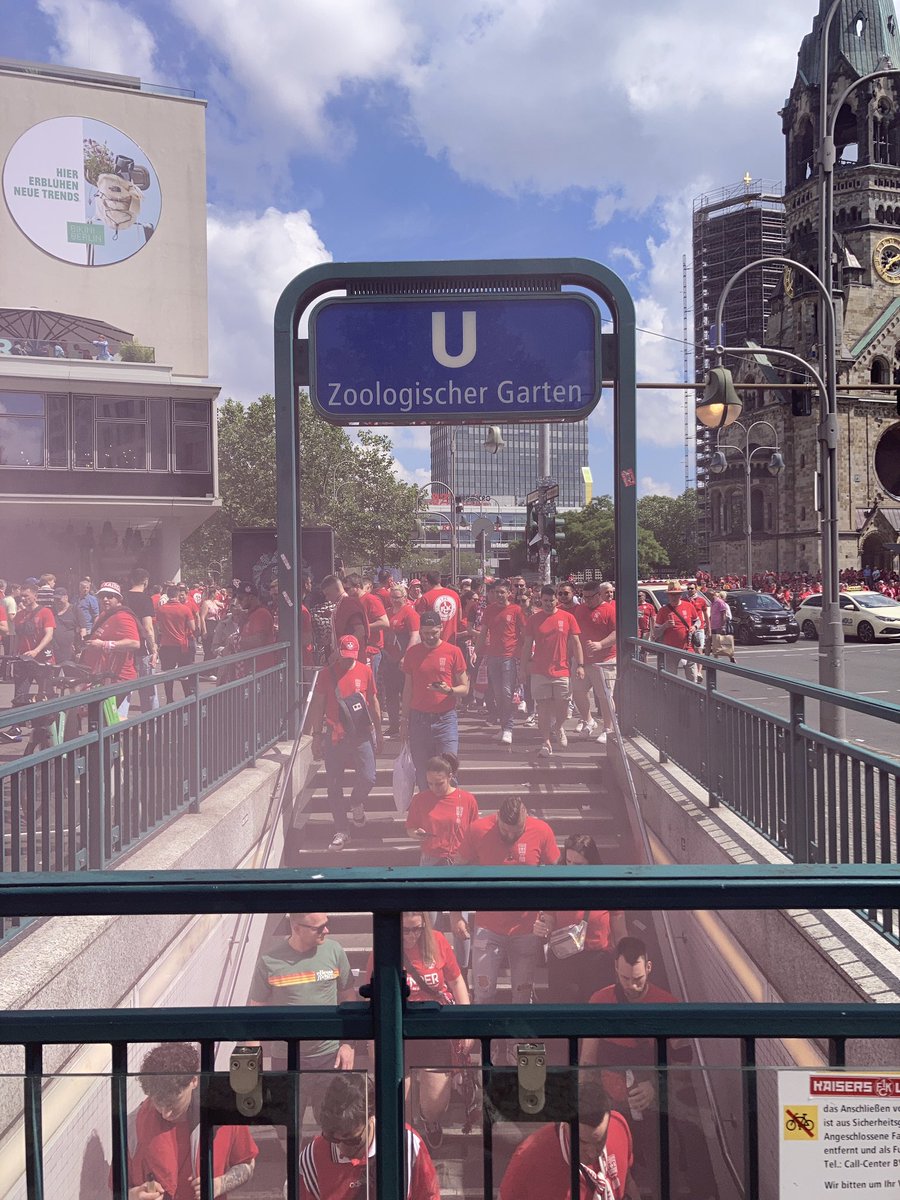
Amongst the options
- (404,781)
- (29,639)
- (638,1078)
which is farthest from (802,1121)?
(29,639)

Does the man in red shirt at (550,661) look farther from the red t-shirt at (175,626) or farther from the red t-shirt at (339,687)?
the red t-shirt at (175,626)

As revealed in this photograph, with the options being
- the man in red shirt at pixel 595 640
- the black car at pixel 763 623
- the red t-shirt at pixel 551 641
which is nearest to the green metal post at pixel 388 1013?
the red t-shirt at pixel 551 641

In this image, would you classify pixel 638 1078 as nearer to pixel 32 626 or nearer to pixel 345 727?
pixel 345 727

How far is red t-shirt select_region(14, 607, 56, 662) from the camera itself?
14359 mm

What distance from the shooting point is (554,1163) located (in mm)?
1983

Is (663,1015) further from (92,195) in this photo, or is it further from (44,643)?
(92,195)

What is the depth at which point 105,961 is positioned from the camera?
4.48 m

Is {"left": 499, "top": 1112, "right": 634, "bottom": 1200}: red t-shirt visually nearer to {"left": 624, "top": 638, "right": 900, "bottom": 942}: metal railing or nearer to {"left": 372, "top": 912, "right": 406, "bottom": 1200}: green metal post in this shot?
{"left": 372, "top": 912, "right": 406, "bottom": 1200}: green metal post

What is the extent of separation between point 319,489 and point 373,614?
5216 cm

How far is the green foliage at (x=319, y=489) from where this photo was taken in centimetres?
6103

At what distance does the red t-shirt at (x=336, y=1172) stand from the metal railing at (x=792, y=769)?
2.57 metres

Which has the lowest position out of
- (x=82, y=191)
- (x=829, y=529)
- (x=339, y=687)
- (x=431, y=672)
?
(x=339, y=687)

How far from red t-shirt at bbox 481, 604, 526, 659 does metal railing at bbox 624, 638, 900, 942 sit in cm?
414

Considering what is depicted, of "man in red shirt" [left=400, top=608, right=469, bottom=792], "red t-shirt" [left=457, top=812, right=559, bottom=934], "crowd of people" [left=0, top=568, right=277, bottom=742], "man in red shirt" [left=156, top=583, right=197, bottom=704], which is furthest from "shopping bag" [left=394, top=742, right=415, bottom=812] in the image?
"man in red shirt" [left=156, top=583, right=197, bottom=704]
